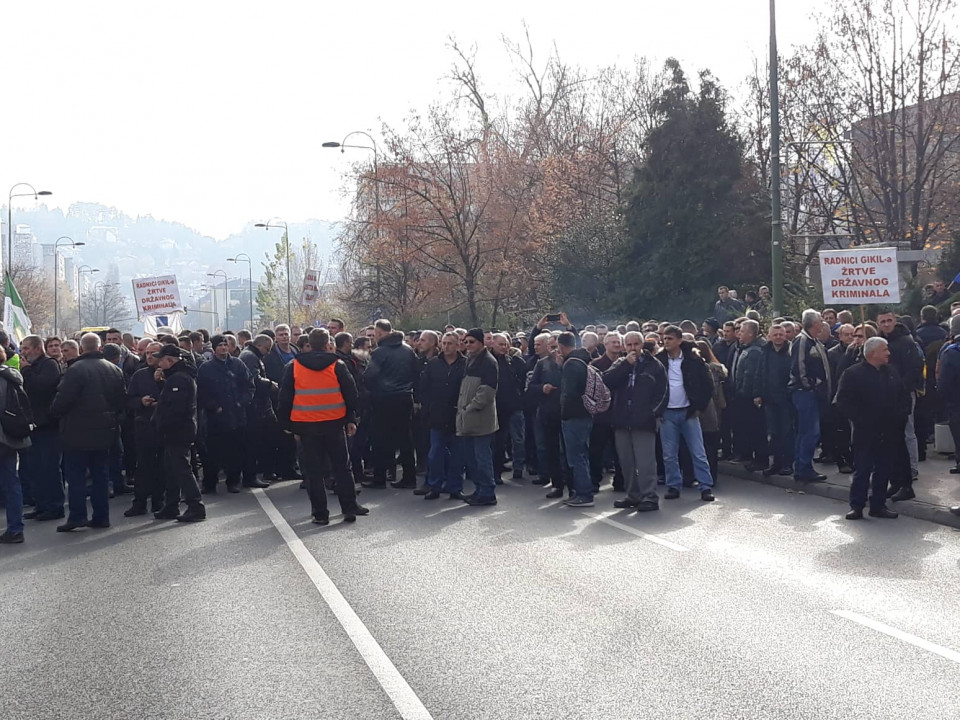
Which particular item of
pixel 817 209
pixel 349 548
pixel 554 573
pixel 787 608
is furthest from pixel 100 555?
pixel 817 209

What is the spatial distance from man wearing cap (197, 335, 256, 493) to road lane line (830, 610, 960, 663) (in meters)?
9.11

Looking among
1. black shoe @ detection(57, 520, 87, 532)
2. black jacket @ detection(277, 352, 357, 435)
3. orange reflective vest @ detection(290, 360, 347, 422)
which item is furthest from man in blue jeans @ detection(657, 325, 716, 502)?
black shoe @ detection(57, 520, 87, 532)

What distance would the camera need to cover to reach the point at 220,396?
14.9 meters

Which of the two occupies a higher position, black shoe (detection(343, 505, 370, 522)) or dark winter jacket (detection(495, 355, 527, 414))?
dark winter jacket (detection(495, 355, 527, 414))

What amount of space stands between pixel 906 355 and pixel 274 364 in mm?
8119

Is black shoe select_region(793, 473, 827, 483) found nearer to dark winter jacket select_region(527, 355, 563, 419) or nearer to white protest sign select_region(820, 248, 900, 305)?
dark winter jacket select_region(527, 355, 563, 419)

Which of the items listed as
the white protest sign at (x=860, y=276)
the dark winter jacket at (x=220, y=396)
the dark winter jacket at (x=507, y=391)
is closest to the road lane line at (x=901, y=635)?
the dark winter jacket at (x=507, y=391)

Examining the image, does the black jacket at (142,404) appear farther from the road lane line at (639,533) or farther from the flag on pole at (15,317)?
the flag on pole at (15,317)

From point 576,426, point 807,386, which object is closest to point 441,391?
point 576,426

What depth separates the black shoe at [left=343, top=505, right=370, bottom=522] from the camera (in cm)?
1234

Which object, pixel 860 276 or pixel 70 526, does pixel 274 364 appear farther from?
pixel 860 276

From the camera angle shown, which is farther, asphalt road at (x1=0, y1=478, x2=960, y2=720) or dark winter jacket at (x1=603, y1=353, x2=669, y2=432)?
dark winter jacket at (x1=603, y1=353, x2=669, y2=432)

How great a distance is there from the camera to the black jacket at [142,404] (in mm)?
13523

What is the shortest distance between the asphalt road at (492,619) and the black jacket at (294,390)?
999 millimetres
